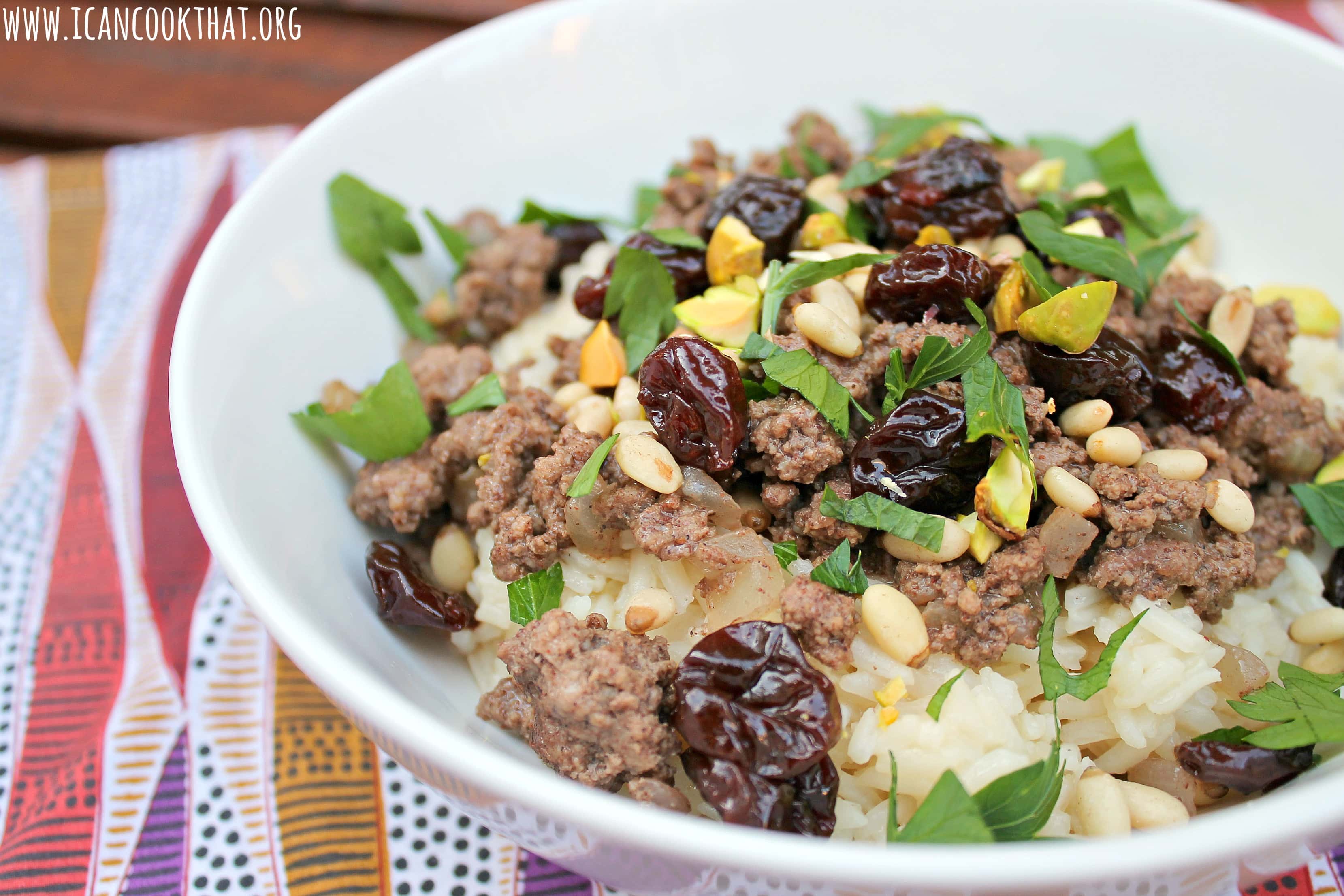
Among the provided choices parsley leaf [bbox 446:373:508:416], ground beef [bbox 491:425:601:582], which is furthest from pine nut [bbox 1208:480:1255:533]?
parsley leaf [bbox 446:373:508:416]

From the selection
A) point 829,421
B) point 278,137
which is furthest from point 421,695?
point 278,137

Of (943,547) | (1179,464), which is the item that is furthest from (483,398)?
(1179,464)

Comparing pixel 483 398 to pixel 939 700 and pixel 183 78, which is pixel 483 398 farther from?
pixel 183 78

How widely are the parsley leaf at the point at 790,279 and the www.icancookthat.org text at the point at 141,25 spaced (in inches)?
179

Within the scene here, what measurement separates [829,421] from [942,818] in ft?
3.58

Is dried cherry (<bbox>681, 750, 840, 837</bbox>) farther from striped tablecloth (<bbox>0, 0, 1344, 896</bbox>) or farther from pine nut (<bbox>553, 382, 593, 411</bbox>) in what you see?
pine nut (<bbox>553, 382, 593, 411</bbox>)

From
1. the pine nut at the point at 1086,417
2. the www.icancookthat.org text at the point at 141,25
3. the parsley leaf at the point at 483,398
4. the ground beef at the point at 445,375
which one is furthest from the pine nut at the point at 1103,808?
the www.icancookthat.org text at the point at 141,25

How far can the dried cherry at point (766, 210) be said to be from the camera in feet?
11.3

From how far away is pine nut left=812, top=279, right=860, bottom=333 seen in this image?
306 cm

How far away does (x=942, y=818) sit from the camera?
7.39 ft

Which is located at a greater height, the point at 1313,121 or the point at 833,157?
the point at 1313,121

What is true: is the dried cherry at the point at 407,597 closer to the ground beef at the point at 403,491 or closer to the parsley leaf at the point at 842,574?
the ground beef at the point at 403,491

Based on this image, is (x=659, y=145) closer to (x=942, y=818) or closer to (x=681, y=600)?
(x=681, y=600)

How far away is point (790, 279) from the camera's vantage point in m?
3.14
